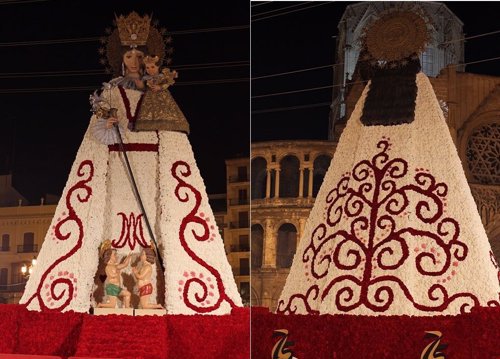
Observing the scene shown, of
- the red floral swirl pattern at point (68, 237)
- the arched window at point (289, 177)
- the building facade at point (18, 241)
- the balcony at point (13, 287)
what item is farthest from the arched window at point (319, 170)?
the balcony at point (13, 287)

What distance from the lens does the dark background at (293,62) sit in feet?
25.5

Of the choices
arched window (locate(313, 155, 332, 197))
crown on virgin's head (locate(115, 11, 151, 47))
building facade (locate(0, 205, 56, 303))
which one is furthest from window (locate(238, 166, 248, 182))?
building facade (locate(0, 205, 56, 303))

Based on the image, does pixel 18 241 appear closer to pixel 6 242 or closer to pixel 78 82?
pixel 6 242

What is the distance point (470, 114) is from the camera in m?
7.24

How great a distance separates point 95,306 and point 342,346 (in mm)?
2734

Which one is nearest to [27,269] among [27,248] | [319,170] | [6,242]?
A: [27,248]

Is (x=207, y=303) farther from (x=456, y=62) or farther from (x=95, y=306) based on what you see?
(x=456, y=62)

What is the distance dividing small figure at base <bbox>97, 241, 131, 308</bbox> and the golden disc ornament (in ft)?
9.99

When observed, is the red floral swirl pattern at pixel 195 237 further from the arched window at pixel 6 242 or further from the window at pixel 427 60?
the window at pixel 427 60

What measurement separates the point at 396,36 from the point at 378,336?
8.42 feet

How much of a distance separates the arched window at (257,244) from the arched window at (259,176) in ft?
0.96

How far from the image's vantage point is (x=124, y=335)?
7805mm

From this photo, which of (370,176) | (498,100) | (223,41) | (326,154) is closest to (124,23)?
(223,41)

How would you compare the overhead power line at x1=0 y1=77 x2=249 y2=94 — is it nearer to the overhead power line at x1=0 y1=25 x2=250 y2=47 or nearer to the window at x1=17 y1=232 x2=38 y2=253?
the overhead power line at x1=0 y1=25 x2=250 y2=47
